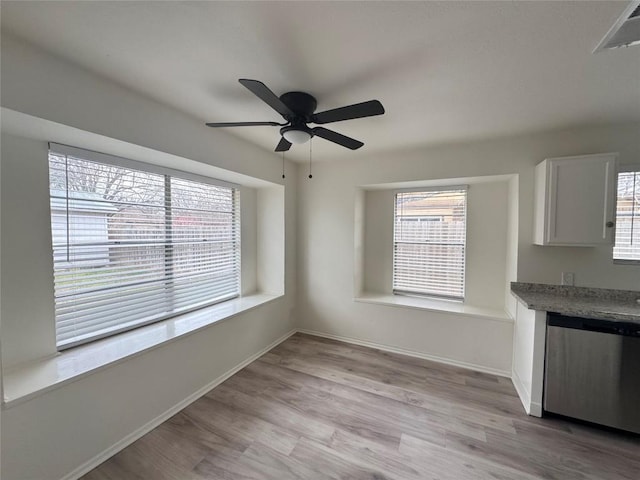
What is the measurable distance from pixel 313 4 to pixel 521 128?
2304mm

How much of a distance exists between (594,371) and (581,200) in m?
1.37

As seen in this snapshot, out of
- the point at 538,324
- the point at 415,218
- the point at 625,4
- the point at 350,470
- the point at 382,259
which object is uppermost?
the point at 625,4

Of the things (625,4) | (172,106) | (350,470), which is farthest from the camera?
(172,106)

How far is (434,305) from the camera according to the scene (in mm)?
3168

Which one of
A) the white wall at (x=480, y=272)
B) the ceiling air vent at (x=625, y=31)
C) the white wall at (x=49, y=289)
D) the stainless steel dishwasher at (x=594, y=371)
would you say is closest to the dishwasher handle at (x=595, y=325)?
the stainless steel dishwasher at (x=594, y=371)

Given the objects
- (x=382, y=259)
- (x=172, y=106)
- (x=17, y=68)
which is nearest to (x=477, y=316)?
(x=382, y=259)

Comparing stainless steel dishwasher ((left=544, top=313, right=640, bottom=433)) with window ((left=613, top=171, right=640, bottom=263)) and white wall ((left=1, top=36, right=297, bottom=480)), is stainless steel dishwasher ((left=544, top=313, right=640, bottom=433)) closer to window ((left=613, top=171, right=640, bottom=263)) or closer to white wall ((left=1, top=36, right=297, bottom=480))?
window ((left=613, top=171, right=640, bottom=263))

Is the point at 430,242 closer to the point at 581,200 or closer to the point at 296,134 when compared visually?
the point at 581,200

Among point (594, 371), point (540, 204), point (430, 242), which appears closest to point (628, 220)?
point (540, 204)

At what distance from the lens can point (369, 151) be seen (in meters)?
3.15

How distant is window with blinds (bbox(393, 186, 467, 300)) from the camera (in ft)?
10.7

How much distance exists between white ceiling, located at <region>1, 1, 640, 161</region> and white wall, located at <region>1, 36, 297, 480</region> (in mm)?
148

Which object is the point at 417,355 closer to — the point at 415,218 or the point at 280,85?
the point at 415,218

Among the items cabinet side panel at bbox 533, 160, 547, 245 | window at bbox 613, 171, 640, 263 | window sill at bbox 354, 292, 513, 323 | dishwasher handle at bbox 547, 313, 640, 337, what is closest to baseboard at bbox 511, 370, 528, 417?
window sill at bbox 354, 292, 513, 323
